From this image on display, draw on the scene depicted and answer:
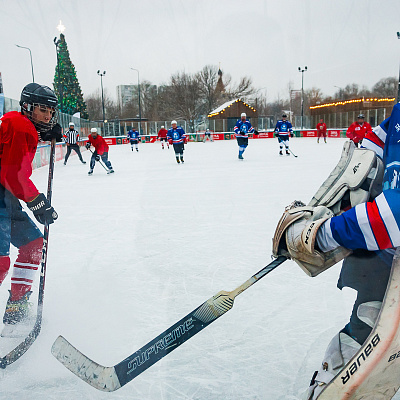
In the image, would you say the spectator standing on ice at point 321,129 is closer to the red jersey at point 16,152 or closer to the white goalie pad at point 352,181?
the red jersey at point 16,152

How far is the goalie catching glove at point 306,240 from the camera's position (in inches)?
45.2

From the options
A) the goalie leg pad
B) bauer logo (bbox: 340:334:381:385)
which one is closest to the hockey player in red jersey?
the goalie leg pad

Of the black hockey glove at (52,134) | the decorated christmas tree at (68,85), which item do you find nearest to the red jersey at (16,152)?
the black hockey glove at (52,134)

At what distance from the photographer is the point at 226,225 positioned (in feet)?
15.2

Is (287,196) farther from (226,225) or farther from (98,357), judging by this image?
(98,357)

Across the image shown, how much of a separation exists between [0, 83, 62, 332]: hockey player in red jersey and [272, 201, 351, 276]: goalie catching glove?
1.49 meters

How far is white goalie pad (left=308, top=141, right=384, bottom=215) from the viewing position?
1.25 metres

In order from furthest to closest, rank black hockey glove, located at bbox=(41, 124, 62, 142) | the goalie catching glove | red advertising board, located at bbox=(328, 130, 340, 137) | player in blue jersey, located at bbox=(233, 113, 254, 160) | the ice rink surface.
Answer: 1. red advertising board, located at bbox=(328, 130, 340, 137)
2. player in blue jersey, located at bbox=(233, 113, 254, 160)
3. black hockey glove, located at bbox=(41, 124, 62, 142)
4. the ice rink surface
5. the goalie catching glove

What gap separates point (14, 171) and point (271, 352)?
5.45 feet

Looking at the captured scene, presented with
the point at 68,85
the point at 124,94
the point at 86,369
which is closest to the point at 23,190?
the point at 86,369

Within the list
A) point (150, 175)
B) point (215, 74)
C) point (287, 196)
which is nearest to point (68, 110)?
point (215, 74)

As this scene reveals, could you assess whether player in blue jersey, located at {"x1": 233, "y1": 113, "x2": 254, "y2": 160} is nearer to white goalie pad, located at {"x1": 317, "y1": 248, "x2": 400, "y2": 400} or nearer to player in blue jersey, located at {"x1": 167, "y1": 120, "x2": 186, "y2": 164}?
player in blue jersey, located at {"x1": 167, "y1": 120, "x2": 186, "y2": 164}

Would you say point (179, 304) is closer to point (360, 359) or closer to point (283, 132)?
point (360, 359)

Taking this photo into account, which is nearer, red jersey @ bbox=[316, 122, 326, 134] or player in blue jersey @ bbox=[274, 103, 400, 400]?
player in blue jersey @ bbox=[274, 103, 400, 400]
